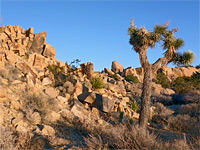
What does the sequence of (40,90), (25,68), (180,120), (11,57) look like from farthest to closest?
(180,120)
(11,57)
(25,68)
(40,90)

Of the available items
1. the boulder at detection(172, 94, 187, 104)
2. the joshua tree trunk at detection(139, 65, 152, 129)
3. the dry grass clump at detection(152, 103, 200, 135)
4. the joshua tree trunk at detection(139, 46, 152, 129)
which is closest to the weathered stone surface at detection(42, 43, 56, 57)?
the joshua tree trunk at detection(139, 46, 152, 129)

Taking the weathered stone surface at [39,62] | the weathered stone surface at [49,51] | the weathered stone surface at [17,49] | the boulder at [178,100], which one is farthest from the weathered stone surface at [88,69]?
the boulder at [178,100]

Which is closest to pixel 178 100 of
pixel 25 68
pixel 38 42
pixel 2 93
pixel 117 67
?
pixel 38 42

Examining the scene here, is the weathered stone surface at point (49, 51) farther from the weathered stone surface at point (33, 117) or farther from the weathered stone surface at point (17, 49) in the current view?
the weathered stone surface at point (33, 117)

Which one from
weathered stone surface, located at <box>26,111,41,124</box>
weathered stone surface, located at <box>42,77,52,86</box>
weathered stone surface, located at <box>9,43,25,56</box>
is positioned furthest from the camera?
weathered stone surface, located at <box>9,43,25,56</box>

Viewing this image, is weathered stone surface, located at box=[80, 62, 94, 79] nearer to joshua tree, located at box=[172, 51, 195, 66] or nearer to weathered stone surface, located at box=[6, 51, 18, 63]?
weathered stone surface, located at box=[6, 51, 18, 63]

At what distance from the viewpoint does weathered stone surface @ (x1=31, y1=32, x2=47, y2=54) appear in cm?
1472

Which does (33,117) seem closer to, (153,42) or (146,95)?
(146,95)

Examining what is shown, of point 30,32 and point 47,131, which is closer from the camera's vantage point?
point 47,131

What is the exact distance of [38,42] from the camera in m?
14.9

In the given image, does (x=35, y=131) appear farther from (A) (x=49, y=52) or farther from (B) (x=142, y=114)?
(A) (x=49, y=52)

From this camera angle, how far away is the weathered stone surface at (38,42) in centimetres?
1472

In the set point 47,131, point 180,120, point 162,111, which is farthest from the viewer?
point 162,111

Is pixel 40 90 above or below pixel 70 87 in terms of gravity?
below
